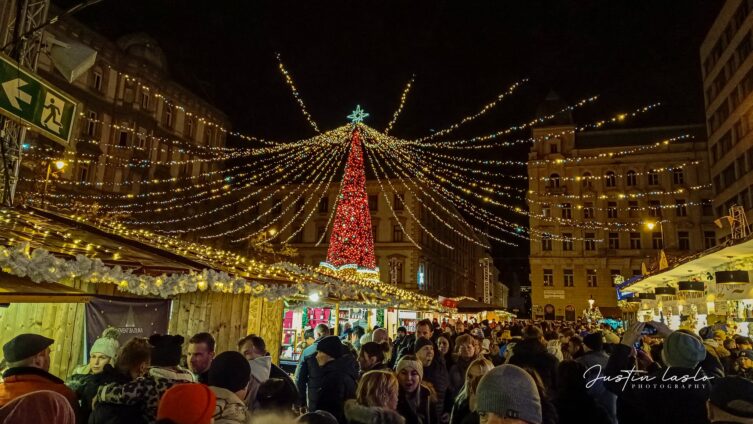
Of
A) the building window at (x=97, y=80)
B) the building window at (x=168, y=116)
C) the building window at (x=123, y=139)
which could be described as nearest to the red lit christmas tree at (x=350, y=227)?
the building window at (x=123, y=139)

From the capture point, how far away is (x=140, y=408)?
2.92 metres

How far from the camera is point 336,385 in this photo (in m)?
4.71

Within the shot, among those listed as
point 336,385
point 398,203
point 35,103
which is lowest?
point 336,385

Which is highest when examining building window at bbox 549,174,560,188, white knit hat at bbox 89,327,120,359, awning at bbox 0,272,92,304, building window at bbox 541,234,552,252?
building window at bbox 549,174,560,188

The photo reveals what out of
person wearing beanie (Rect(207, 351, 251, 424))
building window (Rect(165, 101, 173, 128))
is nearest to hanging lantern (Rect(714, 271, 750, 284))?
person wearing beanie (Rect(207, 351, 251, 424))

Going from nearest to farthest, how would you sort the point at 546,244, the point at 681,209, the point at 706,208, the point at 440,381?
the point at 440,381, the point at 706,208, the point at 681,209, the point at 546,244

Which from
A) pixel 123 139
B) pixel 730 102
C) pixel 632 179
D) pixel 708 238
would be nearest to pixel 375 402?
pixel 123 139

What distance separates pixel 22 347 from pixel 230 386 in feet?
4.45

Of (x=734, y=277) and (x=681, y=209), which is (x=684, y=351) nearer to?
(x=734, y=277)

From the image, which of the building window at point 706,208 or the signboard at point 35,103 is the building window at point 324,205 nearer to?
the building window at point 706,208

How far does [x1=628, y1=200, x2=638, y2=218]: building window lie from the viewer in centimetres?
3944

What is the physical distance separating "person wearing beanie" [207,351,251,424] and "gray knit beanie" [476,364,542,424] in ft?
4.95

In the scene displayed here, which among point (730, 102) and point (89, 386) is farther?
point (730, 102)

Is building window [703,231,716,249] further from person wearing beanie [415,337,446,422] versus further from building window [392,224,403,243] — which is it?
person wearing beanie [415,337,446,422]
